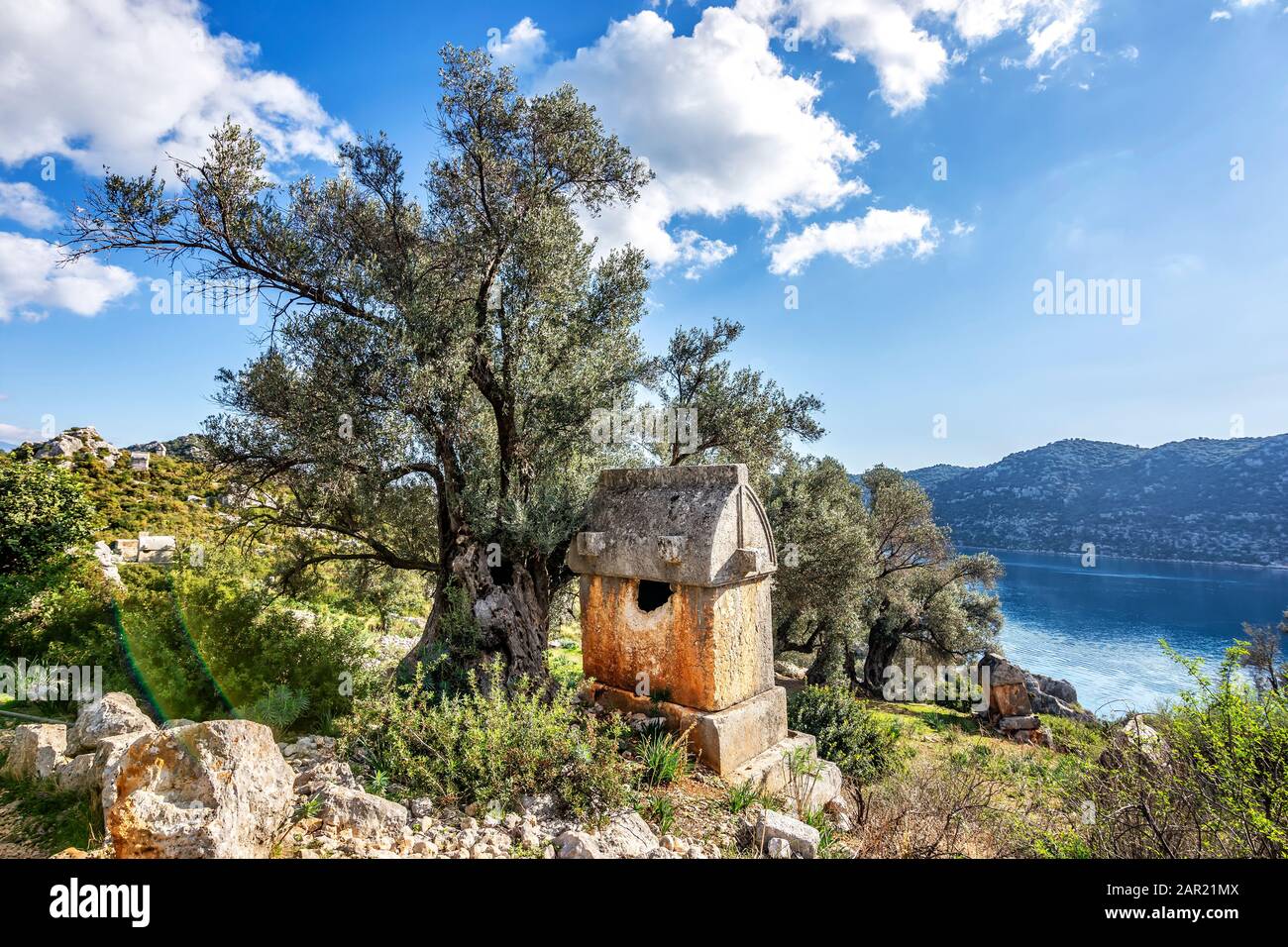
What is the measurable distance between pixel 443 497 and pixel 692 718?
14.9 feet

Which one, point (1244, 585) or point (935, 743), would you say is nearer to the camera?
point (935, 743)

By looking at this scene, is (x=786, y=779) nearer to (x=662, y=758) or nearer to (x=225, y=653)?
(x=662, y=758)

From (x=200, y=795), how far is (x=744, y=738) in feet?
14.3

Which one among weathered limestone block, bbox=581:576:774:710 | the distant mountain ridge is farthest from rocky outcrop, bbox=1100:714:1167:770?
the distant mountain ridge

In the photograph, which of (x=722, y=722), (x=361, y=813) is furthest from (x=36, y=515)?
(x=722, y=722)

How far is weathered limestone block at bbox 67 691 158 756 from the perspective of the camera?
426 centimetres

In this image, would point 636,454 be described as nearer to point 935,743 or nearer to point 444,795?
point 444,795

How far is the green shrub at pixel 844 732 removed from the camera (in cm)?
829

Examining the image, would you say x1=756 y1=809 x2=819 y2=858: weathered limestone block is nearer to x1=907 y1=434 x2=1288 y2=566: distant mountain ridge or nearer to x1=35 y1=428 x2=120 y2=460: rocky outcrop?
x1=35 y1=428 x2=120 y2=460: rocky outcrop

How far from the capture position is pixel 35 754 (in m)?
4.19

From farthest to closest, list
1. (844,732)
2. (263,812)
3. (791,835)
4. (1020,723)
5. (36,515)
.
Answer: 1. (1020,723)
2. (36,515)
3. (844,732)
4. (791,835)
5. (263,812)

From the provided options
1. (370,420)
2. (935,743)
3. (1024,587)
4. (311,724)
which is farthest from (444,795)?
(1024,587)

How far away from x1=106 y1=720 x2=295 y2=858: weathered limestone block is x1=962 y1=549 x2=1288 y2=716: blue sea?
30.1 meters
